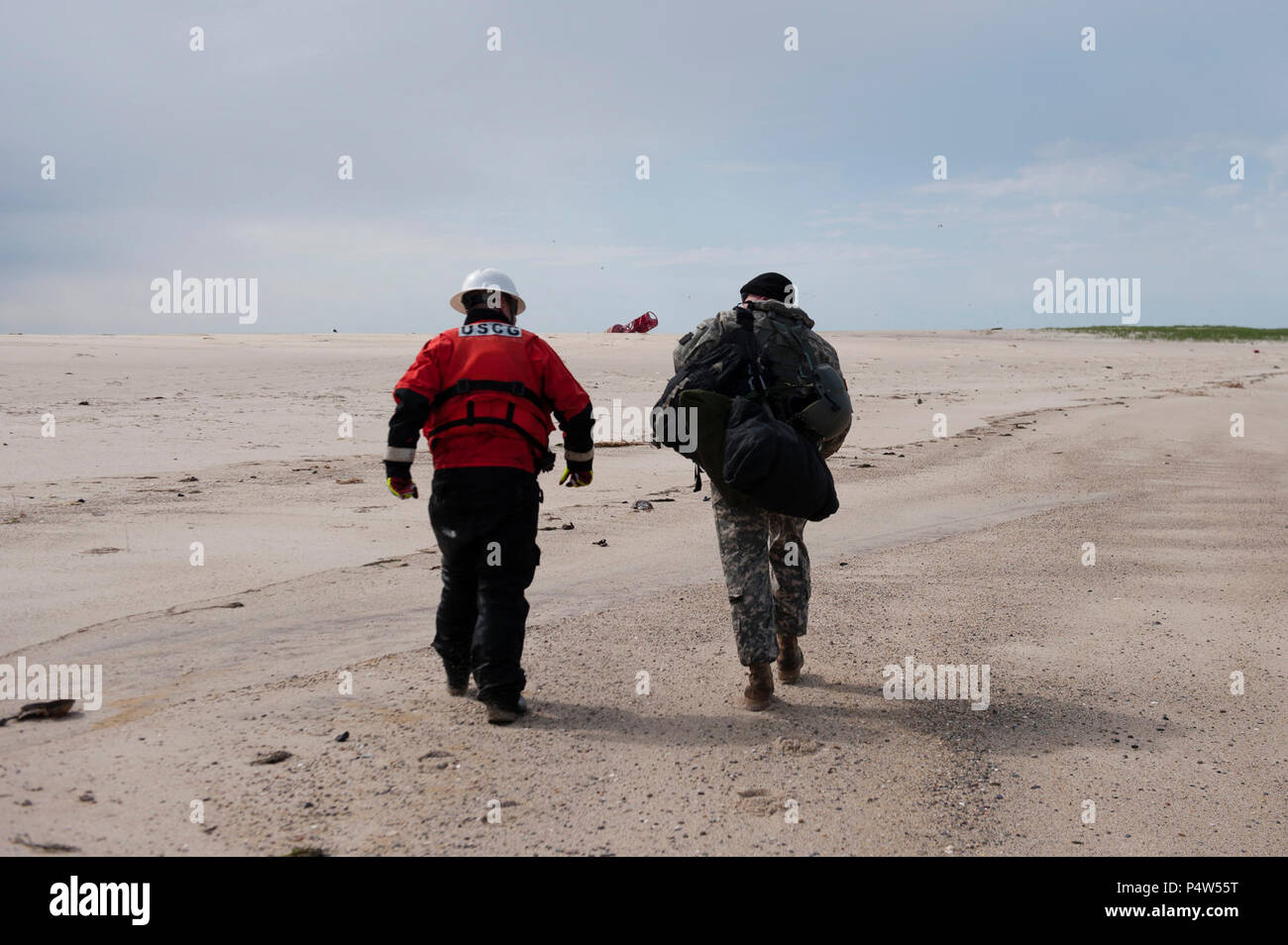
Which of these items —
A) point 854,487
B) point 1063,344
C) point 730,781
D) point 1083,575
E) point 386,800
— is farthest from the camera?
point 1063,344

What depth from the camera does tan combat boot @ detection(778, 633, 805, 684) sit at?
546cm

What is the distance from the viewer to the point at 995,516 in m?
10.5

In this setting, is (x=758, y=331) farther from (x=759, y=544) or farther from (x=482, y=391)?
(x=482, y=391)

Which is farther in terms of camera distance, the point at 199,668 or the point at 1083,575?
the point at 1083,575

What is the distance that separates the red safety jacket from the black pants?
0.32 feet

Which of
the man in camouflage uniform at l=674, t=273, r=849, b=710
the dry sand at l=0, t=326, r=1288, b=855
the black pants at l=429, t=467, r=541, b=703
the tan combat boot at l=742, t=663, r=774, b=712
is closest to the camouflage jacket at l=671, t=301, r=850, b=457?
the man in camouflage uniform at l=674, t=273, r=849, b=710

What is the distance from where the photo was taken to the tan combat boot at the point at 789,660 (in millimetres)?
5457

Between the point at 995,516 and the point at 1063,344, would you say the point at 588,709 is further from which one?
the point at 1063,344

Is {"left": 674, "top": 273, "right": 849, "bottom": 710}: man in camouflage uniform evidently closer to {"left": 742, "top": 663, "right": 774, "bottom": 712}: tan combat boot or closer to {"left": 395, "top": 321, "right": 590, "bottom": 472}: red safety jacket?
{"left": 742, "top": 663, "right": 774, "bottom": 712}: tan combat boot

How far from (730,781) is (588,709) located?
1039mm

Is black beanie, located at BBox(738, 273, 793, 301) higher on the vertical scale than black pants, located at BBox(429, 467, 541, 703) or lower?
higher

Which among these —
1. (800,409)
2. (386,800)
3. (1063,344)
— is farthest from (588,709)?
(1063,344)
